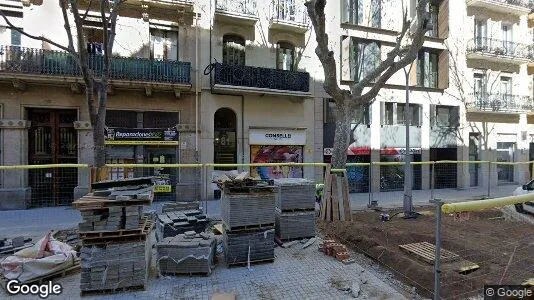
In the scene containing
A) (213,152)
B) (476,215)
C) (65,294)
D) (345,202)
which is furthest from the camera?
Result: (213,152)

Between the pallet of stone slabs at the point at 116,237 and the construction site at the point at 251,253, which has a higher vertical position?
the pallet of stone slabs at the point at 116,237

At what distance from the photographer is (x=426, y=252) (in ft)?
20.4

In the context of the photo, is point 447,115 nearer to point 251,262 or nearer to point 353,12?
point 353,12

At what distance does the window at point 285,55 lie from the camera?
16.0 m

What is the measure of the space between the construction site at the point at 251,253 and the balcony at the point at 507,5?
56.6 feet

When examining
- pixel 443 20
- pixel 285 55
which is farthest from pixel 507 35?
pixel 285 55

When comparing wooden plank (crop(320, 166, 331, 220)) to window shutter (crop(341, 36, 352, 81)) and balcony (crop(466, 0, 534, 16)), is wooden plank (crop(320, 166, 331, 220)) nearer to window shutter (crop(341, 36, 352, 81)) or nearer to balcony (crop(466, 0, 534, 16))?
window shutter (crop(341, 36, 352, 81))

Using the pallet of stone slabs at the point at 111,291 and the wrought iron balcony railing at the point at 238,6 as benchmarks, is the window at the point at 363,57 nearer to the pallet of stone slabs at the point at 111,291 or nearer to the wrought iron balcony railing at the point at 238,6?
the wrought iron balcony railing at the point at 238,6

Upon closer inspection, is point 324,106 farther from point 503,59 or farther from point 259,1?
point 503,59

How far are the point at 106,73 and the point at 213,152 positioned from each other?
715cm

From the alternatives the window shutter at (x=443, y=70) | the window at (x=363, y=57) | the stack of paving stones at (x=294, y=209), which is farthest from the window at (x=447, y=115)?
the stack of paving stones at (x=294, y=209)

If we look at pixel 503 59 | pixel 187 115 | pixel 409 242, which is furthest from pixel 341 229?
pixel 503 59

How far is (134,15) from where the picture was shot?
13398 mm

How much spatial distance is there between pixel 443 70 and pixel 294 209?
16.9m
